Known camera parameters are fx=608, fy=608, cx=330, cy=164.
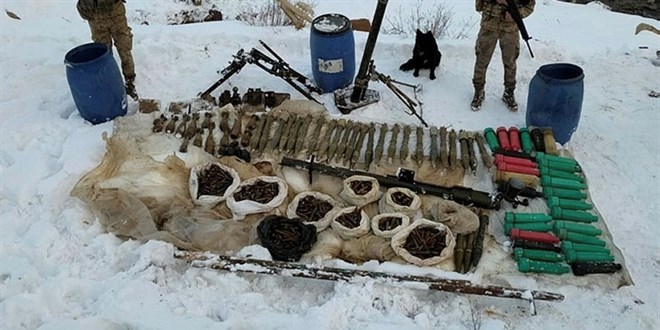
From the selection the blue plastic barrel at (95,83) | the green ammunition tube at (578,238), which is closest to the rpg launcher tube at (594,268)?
the green ammunition tube at (578,238)

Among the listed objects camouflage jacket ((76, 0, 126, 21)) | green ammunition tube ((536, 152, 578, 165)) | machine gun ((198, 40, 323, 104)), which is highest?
camouflage jacket ((76, 0, 126, 21))

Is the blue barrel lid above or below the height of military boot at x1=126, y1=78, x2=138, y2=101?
above

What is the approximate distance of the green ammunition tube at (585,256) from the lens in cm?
449

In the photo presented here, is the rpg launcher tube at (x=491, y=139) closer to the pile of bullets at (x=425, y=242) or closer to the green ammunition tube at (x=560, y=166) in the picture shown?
the green ammunition tube at (x=560, y=166)

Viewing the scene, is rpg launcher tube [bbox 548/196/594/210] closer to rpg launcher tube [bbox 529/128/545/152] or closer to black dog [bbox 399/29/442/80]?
rpg launcher tube [bbox 529/128/545/152]

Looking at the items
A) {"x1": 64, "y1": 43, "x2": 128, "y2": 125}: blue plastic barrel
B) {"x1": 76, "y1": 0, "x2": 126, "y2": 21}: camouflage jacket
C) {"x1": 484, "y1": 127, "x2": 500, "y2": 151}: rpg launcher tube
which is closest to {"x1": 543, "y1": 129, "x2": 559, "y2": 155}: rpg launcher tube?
{"x1": 484, "y1": 127, "x2": 500, "y2": 151}: rpg launcher tube

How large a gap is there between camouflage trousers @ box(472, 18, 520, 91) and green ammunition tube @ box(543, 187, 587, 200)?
57.8 inches

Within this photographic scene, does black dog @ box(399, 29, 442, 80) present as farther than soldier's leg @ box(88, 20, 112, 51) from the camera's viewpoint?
Yes

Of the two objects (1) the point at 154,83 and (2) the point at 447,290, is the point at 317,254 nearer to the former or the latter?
(2) the point at 447,290

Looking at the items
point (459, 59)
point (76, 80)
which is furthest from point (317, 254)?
point (459, 59)

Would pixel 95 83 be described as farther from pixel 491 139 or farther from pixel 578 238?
pixel 578 238

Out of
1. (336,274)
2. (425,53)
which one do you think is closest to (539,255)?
(336,274)

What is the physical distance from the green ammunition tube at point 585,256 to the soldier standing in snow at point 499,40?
2.10 metres

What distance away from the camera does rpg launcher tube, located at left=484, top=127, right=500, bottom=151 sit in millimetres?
5558
